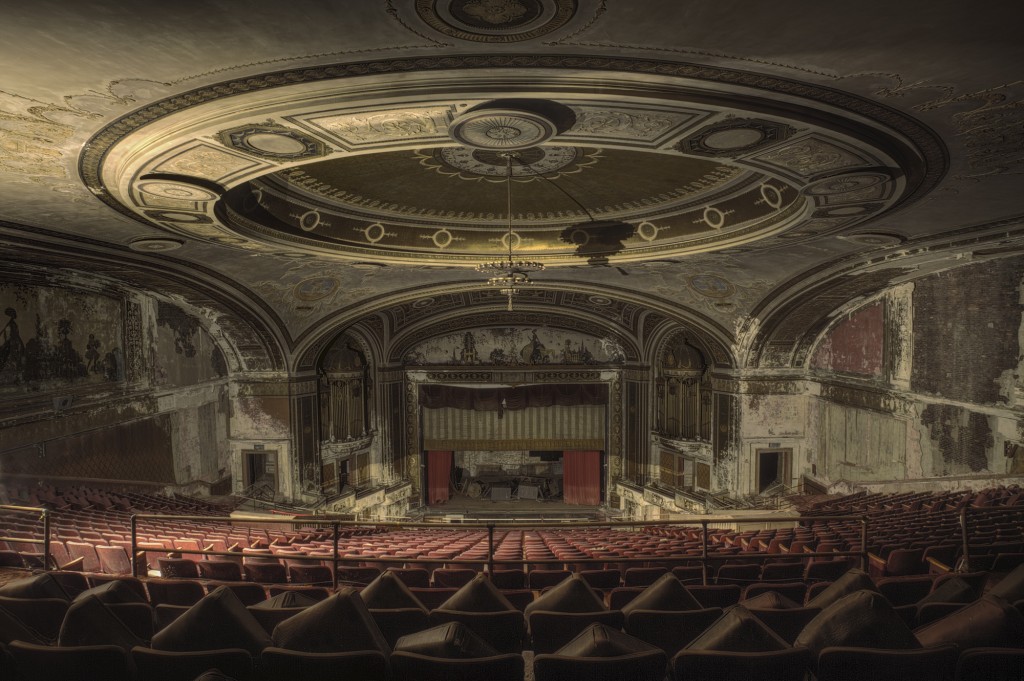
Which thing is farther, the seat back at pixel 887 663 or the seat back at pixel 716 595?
the seat back at pixel 716 595

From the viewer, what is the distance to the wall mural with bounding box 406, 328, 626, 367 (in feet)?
65.8

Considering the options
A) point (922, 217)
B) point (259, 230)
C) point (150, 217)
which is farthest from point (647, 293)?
point (150, 217)

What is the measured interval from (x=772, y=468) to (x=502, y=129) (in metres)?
14.4

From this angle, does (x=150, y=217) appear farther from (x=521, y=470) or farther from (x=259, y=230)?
(x=521, y=470)

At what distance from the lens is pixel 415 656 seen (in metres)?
3.02

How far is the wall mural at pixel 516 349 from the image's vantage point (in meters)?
20.1

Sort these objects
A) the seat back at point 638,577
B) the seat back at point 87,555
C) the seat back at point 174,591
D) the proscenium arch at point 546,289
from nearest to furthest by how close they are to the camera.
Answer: the seat back at point 174,591, the seat back at point 638,577, the seat back at point 87,555, the proscenium arch at point 546,289

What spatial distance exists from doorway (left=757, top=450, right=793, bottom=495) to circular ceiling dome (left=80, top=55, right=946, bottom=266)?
26.4 feet

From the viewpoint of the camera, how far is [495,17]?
3.44 m

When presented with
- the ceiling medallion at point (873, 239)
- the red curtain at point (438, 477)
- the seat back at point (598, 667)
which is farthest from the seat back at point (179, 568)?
the red curtain at point (438, 477)

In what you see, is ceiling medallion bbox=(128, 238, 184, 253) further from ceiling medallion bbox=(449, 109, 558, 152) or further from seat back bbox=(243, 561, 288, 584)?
ceiling medallion bbox=(449, 109, 558, 152)

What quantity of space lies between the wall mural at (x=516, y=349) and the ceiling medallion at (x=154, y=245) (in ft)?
35.8

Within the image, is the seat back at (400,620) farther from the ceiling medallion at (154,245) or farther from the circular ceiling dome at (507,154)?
the ceiling medallion at (154,245)

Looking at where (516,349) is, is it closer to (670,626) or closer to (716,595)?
(716,595)
